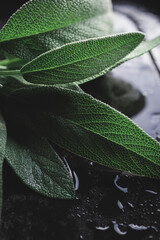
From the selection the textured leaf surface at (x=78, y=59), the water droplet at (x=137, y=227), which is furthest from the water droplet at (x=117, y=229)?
the textured leaf surface at (x=78, y=59)

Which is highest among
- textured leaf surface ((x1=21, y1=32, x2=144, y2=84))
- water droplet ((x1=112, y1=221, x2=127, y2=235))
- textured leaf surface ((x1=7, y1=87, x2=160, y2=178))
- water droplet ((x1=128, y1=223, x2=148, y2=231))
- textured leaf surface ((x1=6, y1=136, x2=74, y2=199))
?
textured leaf surface ((x1=21, y1=32, x2=144, y2=84))

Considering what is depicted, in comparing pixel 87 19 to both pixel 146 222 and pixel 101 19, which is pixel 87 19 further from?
pixel 146 222

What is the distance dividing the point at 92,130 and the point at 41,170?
86mm

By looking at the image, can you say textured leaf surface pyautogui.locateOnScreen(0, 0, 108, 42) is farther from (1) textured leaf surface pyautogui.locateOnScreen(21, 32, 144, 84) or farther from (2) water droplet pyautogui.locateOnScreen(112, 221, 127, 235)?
(2) water droplet pyautogui.locateOnScreen(112, 221, 127, 235)

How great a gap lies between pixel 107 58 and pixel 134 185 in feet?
0.60

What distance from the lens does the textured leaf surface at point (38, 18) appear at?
480 millimetres

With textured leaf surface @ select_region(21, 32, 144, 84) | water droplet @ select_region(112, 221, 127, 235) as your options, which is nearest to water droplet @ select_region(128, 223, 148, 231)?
water droplet @ select_region(112, 221, 127, 235)

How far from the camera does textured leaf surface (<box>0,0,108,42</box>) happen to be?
48cm

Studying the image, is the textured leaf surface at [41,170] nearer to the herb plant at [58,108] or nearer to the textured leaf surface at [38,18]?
the herb plant at [58,108]

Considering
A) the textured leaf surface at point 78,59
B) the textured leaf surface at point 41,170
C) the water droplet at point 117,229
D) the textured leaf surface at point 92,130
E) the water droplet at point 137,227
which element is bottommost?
the water droplet at point 117,229

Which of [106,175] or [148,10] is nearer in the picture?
[106,175]

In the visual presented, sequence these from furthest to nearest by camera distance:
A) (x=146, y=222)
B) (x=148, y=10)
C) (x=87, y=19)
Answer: (x=148, y=10), (x=87, y=19), (x=146, y=222)

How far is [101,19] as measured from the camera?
→ 64cm

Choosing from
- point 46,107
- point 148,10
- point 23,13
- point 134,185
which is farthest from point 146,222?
point 148,10
